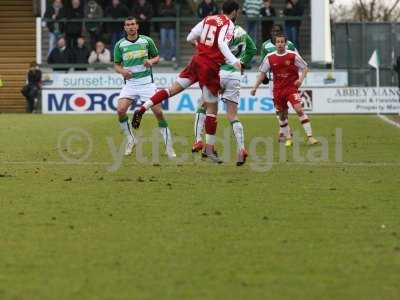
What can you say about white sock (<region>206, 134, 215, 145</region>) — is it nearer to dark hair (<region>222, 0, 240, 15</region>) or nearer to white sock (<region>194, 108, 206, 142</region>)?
white sock (<region>194, 108, 206, 142</region>)

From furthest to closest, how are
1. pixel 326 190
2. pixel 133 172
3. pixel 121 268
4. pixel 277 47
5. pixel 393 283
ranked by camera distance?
pixel 277 47
pixel 133 172
pixel 326 190
pixel 121 268
pixel 393 283

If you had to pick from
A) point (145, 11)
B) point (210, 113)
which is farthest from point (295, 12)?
point (210, 113)

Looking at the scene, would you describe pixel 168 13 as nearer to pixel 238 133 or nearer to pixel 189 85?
pixel 189 85

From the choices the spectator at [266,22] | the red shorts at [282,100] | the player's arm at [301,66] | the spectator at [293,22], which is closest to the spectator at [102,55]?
the spectator at [266,22]

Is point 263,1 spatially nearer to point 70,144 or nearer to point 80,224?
point 70,144

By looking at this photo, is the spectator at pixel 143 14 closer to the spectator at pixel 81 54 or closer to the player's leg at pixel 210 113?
the spectator at pixel 81 54

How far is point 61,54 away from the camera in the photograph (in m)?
41.2

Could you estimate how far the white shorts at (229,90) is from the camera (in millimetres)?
15773

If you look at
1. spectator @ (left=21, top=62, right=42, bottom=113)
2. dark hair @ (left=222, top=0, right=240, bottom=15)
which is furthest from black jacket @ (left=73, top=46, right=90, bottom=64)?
dark hair @ (left=222, top=0, right=240, bottom=15)

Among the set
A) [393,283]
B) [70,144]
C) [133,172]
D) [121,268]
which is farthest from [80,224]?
[70,144]

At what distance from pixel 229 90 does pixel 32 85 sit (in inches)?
981

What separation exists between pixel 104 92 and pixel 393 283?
32.6 meters

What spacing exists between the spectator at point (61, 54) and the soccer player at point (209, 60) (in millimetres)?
25810

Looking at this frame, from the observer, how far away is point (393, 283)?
24.0ft
